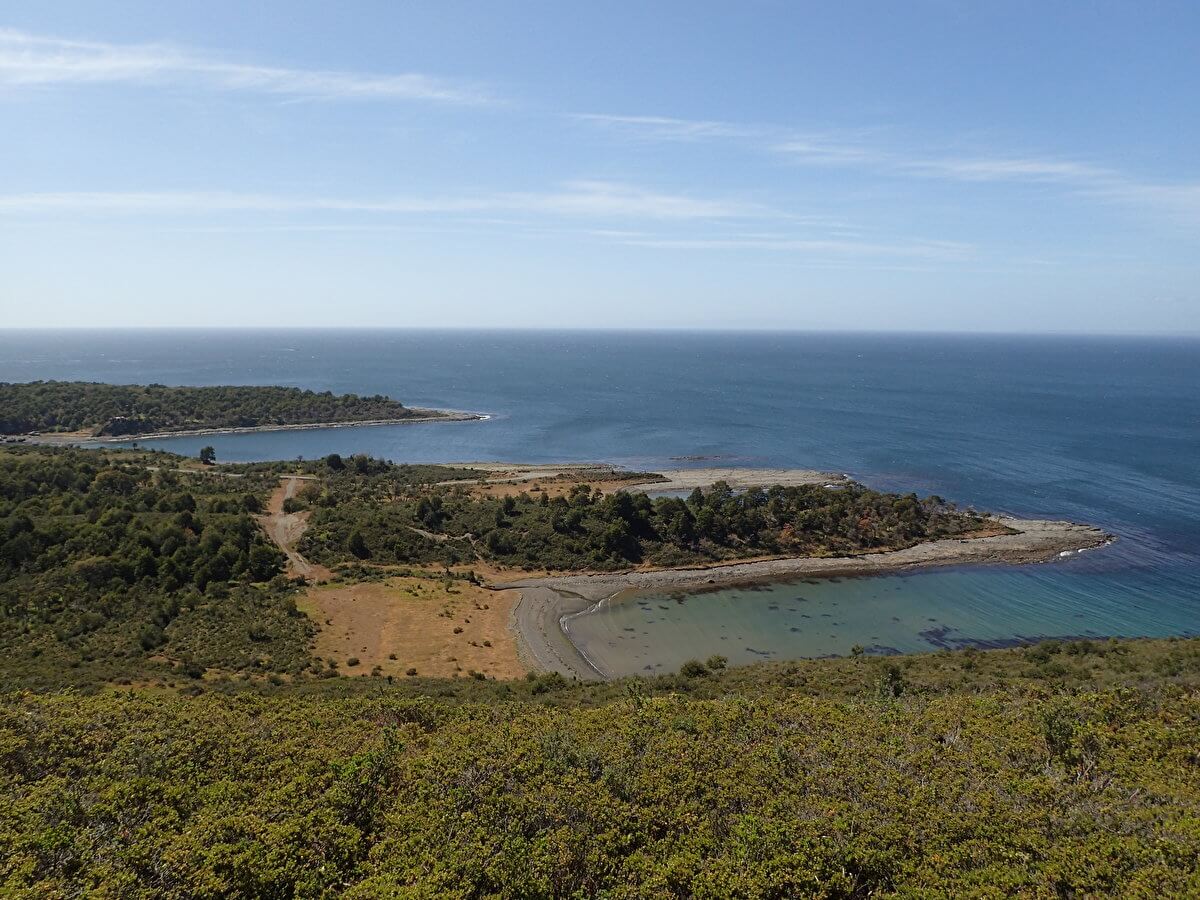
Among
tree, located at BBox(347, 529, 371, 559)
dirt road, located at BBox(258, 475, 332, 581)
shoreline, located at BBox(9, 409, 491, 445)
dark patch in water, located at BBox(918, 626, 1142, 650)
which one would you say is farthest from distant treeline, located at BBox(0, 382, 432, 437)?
dark patch in water, located at BBox(918, 626, 1142, 650)

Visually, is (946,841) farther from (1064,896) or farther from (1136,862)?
(1136,862)

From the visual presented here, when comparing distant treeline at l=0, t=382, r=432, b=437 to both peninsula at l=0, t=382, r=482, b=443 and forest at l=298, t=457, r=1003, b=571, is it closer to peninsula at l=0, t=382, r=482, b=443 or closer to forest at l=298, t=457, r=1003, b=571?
peninsula at l=0, t=382, r=482, b=443

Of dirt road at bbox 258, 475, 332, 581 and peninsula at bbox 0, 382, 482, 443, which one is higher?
peninsula at bbox 0, 382, 482, 443

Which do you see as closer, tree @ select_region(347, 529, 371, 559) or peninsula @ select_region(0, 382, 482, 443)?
tree @ select_region(347, 529, 371, 559)

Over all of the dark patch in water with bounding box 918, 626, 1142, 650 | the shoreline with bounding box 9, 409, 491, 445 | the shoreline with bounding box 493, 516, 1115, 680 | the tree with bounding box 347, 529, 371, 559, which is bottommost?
the dark patch in water with bounding box 918, 626, 1142, 650

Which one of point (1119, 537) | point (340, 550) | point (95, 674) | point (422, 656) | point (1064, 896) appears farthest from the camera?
point (1119, 537)

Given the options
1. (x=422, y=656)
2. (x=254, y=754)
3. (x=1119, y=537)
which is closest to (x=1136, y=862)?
(x=254, y=754)
